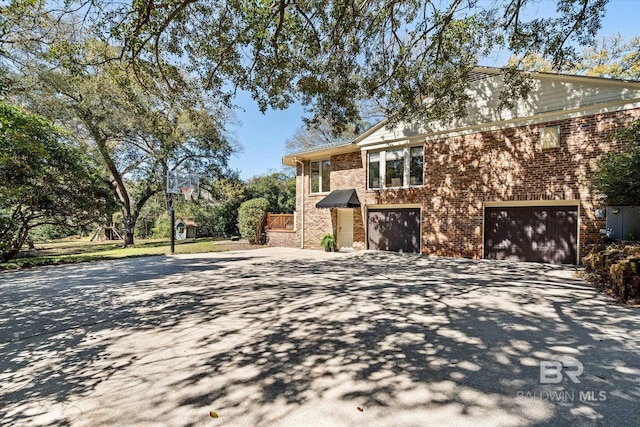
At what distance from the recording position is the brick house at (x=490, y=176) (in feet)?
29.7

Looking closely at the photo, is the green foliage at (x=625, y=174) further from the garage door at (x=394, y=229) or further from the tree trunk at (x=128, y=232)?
the tree trunk at (x=128, y=232)

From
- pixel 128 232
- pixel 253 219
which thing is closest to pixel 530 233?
pixel 253 219

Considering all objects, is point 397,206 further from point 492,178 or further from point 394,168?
point 492,178

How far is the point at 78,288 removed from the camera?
23.1ft

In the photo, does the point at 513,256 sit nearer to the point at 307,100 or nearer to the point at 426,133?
the point at 426,133

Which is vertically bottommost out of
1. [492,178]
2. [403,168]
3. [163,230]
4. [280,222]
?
[163,230]

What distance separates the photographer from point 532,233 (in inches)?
400

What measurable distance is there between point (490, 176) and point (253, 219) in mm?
12415

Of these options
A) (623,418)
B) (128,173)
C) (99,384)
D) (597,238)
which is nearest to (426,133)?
(597,238)

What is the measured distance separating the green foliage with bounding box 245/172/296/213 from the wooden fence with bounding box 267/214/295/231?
6.35 meters

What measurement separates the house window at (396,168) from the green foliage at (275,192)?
12186mm

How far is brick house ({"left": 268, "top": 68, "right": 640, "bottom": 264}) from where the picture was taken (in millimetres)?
9039

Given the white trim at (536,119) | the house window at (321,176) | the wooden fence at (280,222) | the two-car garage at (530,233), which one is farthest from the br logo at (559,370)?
the wooden fence at (280,222)

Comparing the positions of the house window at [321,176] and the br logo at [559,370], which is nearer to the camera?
the br logo at [559,370]
